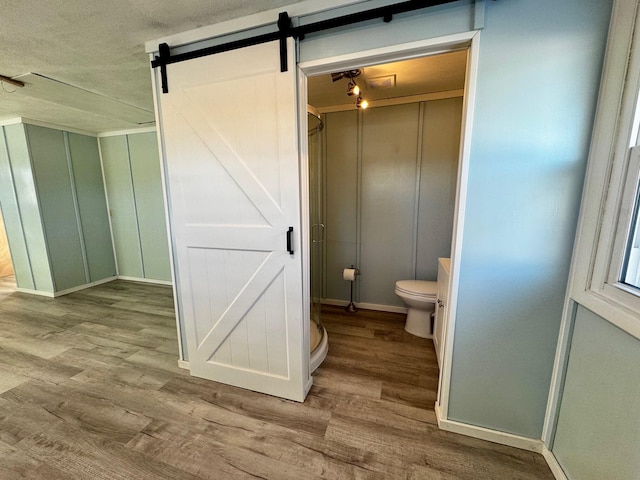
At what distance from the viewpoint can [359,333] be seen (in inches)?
99.1

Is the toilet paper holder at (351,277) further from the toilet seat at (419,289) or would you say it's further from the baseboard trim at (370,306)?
the toilet seat at (419,289)

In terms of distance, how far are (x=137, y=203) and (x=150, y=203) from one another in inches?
11.2

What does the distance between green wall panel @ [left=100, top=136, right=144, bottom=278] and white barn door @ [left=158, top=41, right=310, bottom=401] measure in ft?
10.3

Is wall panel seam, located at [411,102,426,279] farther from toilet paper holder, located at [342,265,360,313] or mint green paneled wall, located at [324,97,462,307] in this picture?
toilet paper holder, located at [342,265,360,313]

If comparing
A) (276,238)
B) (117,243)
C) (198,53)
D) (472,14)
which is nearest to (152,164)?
(117,243)

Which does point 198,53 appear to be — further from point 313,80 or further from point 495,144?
point 495,144

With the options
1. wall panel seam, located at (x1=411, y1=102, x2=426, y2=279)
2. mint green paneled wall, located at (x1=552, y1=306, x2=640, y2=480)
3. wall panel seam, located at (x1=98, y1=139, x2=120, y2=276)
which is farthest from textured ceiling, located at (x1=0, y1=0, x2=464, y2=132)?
mint green paneled wall, located at (x1=552, y1=306, x2=640, y2=480)

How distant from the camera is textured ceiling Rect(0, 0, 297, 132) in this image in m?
1.32

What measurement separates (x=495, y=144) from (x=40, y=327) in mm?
4443

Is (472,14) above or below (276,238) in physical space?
above

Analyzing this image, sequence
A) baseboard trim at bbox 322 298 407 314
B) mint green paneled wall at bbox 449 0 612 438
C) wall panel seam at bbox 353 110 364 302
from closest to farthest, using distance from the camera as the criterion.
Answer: mint green paneled wall at bbox 449 0 612 438
wall panel seam at bbox 353 110 364 302
baseboard trim at bbox 322 298 407 314

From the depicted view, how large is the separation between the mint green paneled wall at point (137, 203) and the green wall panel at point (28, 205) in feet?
2.94

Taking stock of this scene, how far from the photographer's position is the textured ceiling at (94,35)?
1.32m

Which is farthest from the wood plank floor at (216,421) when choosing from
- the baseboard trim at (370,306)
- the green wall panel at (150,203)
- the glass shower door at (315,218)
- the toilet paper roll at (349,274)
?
the green wall panel at (150,203)
